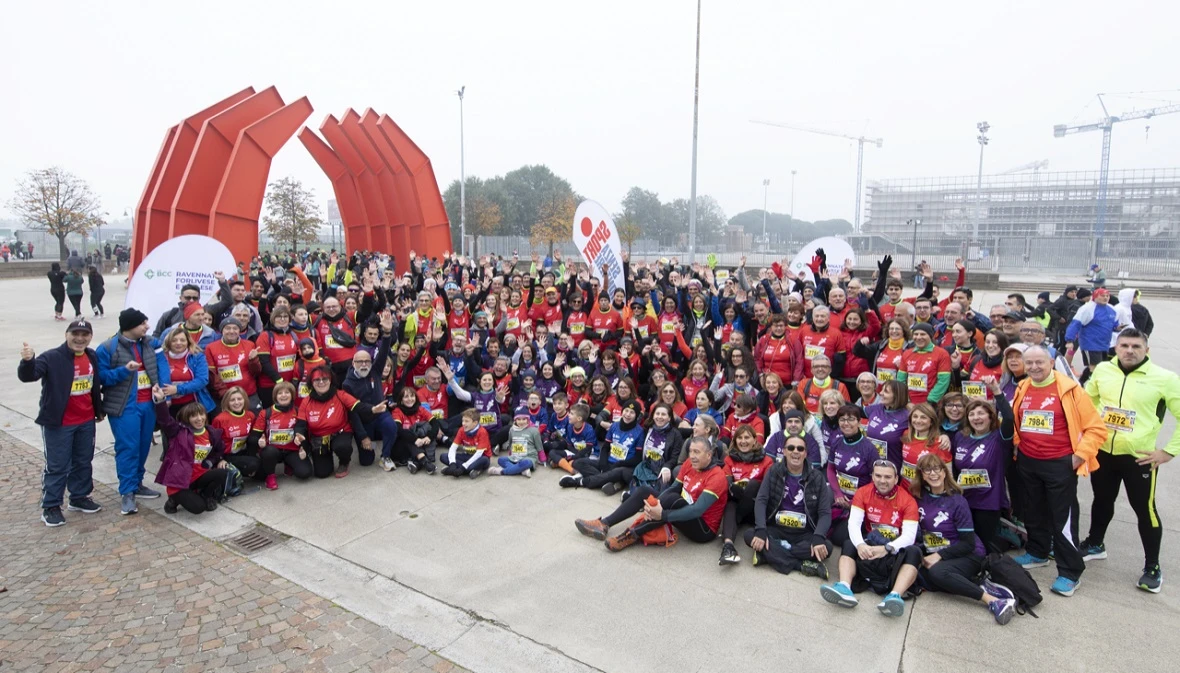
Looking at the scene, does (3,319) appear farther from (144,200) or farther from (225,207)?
(225,207)

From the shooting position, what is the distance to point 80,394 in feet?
19.3

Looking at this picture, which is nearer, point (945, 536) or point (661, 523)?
point (945, 536)

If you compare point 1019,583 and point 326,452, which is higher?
point 326,452

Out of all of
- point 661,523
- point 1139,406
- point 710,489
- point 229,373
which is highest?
point 1139,406

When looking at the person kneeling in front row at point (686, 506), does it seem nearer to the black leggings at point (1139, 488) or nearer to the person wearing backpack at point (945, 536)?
the person wearing backpack at point (945, 536)

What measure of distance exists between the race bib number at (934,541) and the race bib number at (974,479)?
53 cm

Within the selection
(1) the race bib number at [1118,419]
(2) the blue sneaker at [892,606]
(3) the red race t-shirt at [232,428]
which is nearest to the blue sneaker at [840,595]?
(2) the blue sneaker at [892,606]

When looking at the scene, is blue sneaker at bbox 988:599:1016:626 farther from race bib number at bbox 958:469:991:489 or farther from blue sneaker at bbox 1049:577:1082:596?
race bib number at bbox 958:469:991:489

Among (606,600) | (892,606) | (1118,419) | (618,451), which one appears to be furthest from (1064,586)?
(618,451)

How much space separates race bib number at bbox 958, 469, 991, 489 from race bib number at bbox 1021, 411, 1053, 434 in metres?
0.44

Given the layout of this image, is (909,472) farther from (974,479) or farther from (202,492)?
(202,492)

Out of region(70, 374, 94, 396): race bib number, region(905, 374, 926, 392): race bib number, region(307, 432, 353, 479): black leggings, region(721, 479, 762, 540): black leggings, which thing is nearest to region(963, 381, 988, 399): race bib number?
region(905, 374, 926, 392): race bib number

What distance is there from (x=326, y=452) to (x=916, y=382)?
6119 millimetres

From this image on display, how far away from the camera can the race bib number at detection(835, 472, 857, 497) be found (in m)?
5.54
